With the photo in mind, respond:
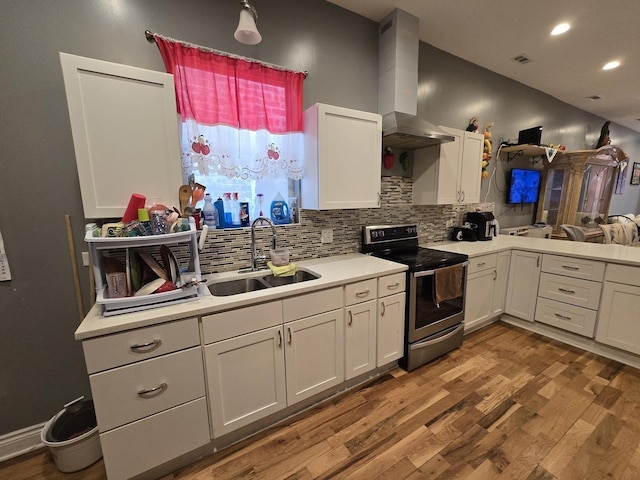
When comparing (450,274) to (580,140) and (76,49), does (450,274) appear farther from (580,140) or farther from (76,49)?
(580,140)

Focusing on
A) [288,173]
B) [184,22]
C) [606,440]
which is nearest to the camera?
[606,440]

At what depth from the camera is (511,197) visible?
12.5 ft

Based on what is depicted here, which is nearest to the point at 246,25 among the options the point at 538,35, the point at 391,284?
the point at 391,284

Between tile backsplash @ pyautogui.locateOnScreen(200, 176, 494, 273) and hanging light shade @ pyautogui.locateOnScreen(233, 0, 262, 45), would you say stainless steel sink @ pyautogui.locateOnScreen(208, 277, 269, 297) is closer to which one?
tile backsplash @ pyautogui.locateOnScreen(200, 176, 494, 273)

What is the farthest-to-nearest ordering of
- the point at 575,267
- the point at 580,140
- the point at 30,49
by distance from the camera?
the point at 580,140 < the point at 575,267 < the point at 30,49

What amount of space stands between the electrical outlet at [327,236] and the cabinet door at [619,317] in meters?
2.37

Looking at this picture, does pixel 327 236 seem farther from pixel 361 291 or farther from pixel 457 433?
pixel 457 433

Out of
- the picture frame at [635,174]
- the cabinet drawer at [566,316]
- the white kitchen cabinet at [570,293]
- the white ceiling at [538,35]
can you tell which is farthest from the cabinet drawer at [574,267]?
the picture frame at [635,174]

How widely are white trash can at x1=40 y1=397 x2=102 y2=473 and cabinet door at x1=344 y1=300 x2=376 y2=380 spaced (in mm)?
1515

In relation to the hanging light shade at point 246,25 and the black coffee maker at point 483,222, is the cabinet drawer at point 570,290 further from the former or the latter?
the hanging light shade at point 246,25

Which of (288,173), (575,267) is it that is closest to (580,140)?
(575,267)

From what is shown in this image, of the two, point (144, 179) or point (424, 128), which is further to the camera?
point (424, 128)

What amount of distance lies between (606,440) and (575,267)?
4.70 ft

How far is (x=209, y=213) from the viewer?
187 cm
